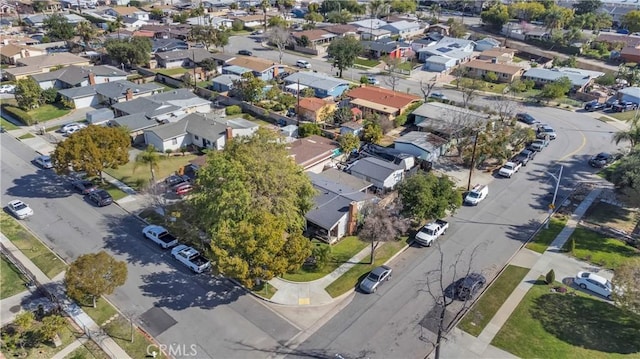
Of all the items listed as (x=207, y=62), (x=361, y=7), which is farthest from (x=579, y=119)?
(x=361, y=7)

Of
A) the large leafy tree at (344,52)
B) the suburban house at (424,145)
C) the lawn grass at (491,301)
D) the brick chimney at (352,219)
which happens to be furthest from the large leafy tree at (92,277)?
the large leafy tree at (344,52)

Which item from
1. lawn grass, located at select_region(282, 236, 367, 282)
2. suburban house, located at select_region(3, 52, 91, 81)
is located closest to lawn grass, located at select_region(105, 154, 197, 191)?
lawn grass, located at select_region(282, 236, 367, 282)

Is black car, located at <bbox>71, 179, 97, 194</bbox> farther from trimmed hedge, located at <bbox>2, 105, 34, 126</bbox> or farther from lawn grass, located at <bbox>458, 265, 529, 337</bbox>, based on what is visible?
lawn grass, located at <bbox>458, 265, 529, 337</bbox>

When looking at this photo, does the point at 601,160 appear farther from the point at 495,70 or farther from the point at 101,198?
the point at 101,198

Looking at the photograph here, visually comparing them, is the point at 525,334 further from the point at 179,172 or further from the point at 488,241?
the point at 179,172

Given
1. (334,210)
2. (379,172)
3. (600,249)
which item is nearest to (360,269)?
(334,210)
